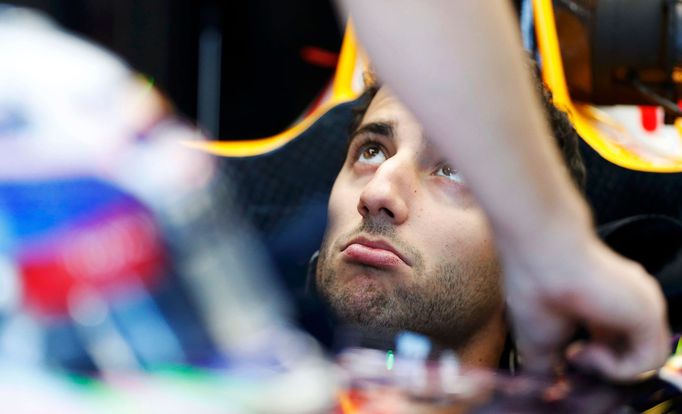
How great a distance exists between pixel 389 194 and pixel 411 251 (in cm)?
6

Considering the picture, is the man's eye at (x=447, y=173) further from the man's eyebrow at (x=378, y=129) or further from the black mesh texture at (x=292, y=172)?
the black mesh texture at (x=292, y=172)

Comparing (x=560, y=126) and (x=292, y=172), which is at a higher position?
(x=560, y=126)

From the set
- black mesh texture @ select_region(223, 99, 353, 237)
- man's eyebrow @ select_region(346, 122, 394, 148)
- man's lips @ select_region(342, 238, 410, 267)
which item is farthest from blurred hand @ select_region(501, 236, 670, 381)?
black mesh texture @ select_region(223, 99, 353, 237)

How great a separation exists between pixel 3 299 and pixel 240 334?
0.11 m

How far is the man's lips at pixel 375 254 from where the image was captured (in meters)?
0.83

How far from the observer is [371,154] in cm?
A: 94

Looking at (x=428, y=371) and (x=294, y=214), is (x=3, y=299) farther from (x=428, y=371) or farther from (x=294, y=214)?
(x=294, y=214)

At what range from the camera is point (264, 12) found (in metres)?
2.78

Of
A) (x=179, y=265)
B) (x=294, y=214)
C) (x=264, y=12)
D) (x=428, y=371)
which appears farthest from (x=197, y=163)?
(x=264, y=12)

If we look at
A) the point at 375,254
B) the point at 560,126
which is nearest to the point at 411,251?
the point at 375,254

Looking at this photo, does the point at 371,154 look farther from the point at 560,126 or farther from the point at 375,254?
the point at 560,126

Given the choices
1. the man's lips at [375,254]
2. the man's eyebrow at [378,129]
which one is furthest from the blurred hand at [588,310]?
the man's eyebrow at [378,129]

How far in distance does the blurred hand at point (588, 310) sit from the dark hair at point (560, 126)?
1.59 ft

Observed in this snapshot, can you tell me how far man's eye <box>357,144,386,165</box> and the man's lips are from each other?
117 mm
